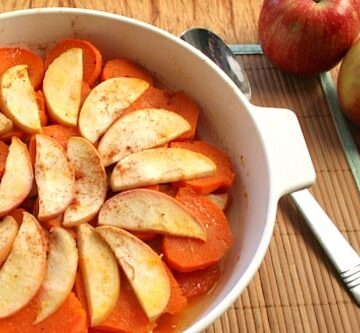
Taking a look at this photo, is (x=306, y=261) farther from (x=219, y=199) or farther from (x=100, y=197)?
(x=100, y=197)

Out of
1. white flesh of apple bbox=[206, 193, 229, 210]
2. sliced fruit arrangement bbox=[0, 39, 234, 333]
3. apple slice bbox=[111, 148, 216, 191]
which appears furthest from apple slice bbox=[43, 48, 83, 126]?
white flesh of apple bbox=[206, 193, 229, 210]

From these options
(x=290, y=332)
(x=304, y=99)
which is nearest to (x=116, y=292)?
(x=290, y=332)

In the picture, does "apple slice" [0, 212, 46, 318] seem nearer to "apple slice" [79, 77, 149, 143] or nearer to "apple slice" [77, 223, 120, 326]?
"apple slice" [77, 223, 120, 326]

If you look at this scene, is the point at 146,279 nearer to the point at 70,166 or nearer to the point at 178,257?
the point at 178,257

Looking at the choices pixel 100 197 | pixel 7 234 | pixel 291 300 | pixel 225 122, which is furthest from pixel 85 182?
pixel 291 300

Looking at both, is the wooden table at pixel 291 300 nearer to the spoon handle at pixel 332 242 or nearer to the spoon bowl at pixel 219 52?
the spoon handle at pixel 332 242

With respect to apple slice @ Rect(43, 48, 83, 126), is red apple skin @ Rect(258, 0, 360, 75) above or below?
below

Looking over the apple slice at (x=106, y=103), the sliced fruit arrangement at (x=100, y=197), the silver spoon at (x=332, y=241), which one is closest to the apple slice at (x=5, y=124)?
the sliced fruit arrangement at (x=100, y=197)
